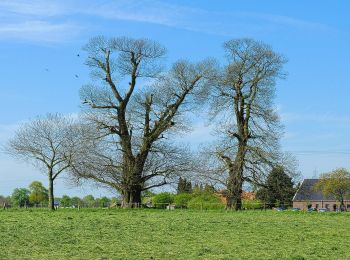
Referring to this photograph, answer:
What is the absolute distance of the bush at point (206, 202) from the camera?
44719 millimetres

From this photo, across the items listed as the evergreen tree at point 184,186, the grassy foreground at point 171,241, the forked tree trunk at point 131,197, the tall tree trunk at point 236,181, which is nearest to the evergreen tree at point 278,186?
the tall tree trunk at point 236,181

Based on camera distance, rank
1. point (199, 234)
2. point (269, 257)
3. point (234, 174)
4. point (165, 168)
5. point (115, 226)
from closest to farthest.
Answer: point (269, 257) < point (199, 234) < point (115, 226) < point (234, 174) < point (165, 168)

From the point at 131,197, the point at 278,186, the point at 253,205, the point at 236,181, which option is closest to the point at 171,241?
the point at 236,181

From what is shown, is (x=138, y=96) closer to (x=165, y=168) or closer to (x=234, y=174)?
(x=165, y=168)

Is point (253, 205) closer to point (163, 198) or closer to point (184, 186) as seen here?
point (184, 186)

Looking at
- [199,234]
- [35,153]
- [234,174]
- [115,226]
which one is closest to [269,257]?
[199,234]

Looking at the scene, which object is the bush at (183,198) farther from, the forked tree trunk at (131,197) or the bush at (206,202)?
the forked tree trunk at (131,197)

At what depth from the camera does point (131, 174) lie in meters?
41.6

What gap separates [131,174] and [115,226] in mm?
22905

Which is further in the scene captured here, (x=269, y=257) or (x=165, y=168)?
(x=165, y=168)

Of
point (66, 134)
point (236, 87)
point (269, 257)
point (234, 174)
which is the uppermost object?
point (236, 87)

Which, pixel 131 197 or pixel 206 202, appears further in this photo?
pixel 206 202

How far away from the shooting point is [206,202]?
4584 centimetres

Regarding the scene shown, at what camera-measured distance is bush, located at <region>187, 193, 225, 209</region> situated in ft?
147
